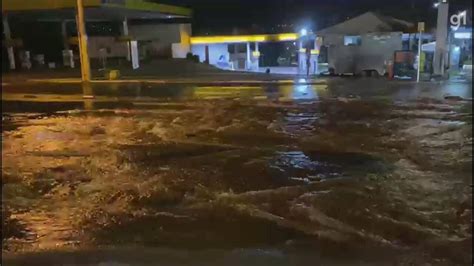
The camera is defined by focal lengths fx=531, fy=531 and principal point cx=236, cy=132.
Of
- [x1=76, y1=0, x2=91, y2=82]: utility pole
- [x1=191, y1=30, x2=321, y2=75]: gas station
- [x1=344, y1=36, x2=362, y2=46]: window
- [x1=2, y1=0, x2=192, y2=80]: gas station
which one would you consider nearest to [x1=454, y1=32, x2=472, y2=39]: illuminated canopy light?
[x1=344, y1=36, x2=362, y2=46]: window

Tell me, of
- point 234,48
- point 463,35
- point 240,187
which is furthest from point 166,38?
point 240,187

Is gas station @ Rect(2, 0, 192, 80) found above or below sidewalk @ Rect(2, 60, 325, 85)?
above

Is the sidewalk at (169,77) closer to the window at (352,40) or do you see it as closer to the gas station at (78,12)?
the gas station at (78,12)

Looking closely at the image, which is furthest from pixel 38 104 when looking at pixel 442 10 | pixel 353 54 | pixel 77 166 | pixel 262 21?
pixel 262 21

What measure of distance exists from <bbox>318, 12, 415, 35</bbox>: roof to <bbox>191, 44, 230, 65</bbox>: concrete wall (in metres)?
19.4

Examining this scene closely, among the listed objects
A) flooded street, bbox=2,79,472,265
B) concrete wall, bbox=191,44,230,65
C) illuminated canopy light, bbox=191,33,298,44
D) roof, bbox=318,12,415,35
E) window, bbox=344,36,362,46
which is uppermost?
roof, bbox=318,12,415,35

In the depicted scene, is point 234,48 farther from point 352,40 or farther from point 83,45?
point 83,45

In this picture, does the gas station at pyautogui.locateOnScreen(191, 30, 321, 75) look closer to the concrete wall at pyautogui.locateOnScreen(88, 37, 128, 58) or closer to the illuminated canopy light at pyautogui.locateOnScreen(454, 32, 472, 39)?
the concrete wall at pyautogui.locateOnScreen(88, 37, 128, 58)

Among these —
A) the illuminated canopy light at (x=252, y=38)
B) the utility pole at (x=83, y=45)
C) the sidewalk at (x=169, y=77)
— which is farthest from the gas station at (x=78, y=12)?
the illuminated canopy light at (x=252, y=38)

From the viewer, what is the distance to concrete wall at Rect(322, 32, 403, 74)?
27703 mm

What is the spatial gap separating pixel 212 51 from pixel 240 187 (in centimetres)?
4193

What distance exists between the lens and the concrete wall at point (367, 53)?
27.7 meters

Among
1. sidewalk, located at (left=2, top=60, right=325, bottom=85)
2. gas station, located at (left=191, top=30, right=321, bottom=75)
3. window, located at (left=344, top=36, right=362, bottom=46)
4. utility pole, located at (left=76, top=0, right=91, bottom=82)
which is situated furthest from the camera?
gas station, located at (left=191, top=30, right=321, bottom=75)

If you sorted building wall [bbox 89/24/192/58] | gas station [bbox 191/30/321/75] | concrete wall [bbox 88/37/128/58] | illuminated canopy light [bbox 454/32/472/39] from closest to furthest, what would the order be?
1. illuminated canopy light [bbox 454/32/472/39]
2. gas station [bbox 191/30/321/75]
3. concrete wall [bbox 88/37/128/58]
4. building wall [bbox 89/24/192/58]
